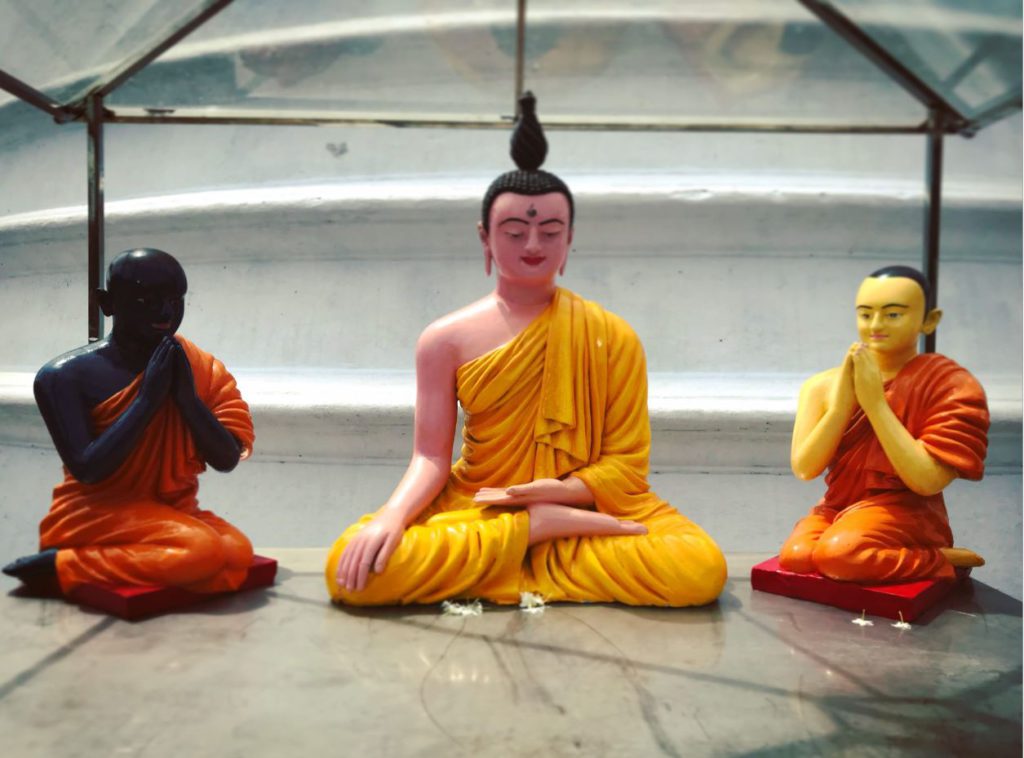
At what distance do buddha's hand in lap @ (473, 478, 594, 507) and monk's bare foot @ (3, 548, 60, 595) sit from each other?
104 centimetres

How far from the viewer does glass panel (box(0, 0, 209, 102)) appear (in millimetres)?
2318

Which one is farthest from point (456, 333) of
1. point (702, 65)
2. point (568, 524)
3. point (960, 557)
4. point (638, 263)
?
point (638, 263)

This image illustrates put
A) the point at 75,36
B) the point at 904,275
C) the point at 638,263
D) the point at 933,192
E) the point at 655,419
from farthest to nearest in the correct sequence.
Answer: the point at 638,263 → the point at 655,419 → the point at 933,192 → the point at 75,36 → the point at 904,275

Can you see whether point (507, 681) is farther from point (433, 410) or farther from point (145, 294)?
point (145, 294)

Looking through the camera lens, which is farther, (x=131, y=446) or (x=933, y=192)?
(x=933, y=192)

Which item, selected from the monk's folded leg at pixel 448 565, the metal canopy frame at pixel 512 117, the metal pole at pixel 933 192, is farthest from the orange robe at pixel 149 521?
the metal pole at pixel 933 192

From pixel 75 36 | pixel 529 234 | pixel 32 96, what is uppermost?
pixel 75 36

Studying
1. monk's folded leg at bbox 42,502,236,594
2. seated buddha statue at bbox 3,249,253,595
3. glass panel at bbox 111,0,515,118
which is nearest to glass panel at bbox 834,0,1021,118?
glass panel at bbox 111,0,515,118

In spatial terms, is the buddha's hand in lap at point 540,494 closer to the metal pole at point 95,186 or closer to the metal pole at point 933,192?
the metal pole at point 95,186

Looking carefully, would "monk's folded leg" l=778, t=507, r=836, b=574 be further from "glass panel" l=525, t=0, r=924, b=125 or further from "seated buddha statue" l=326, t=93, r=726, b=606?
"glass panel" l=525, t=0, r=924, b=125

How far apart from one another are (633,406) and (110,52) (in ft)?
5.72

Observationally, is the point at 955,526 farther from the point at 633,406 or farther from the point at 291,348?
the point at 291,348

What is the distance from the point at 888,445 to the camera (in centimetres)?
222

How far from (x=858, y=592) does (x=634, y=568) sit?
1.78 ft
